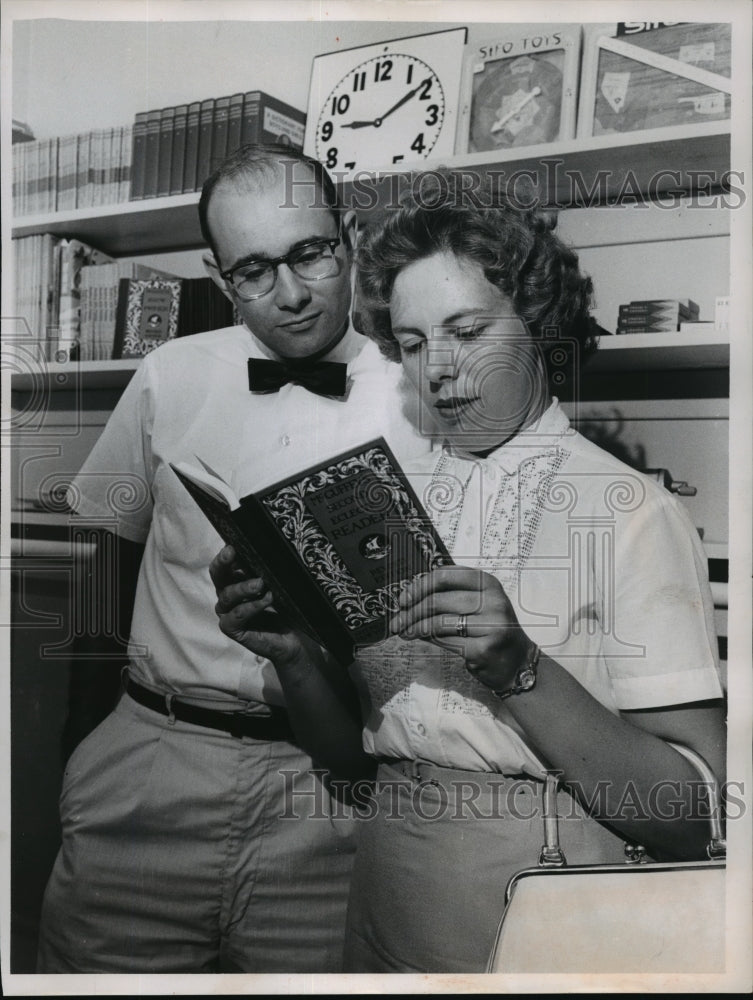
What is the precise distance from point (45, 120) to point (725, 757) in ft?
6.19

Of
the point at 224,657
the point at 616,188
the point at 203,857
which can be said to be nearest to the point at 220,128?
the point at 616,188

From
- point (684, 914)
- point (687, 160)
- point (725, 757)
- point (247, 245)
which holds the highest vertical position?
point (687, 160)

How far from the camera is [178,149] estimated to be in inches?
74.1

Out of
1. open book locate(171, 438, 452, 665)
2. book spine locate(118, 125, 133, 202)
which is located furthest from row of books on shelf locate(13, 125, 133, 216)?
open book locate(171, 438, 452, 665)

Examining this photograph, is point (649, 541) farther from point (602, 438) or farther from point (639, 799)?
point (639, 799)

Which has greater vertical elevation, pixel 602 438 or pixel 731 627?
pixel 602 438

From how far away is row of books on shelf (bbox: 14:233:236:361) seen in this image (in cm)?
189

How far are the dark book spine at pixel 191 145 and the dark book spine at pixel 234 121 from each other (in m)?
0.06

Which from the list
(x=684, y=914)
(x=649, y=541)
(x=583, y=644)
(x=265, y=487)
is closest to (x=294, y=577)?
(x=265, y=487)

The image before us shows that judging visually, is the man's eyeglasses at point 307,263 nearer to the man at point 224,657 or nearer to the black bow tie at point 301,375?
the man at point 224,657

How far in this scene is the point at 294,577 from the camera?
174 cm

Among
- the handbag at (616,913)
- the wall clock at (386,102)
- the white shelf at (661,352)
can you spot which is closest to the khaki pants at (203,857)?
the handbag at (616,913)

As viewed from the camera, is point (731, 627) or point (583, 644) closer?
point (583, 644)

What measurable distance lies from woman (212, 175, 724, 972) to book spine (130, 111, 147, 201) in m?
0.51
